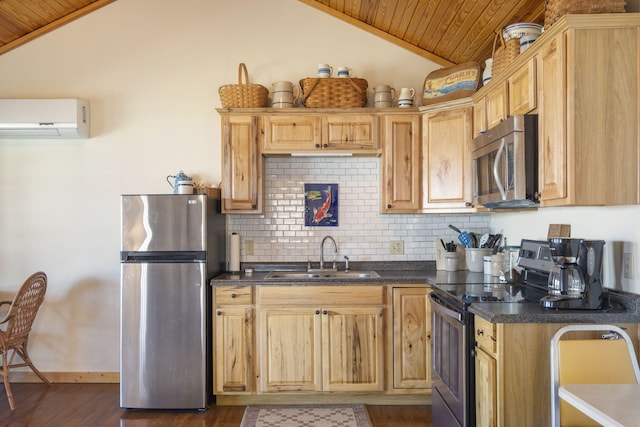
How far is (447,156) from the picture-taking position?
335cm

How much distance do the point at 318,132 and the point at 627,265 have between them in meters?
2.15

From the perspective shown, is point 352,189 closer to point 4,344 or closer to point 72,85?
point 72,85

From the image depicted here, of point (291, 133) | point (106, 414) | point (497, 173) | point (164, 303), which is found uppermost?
point (291, 133)

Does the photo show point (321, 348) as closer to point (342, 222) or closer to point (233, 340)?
point (233, 340)

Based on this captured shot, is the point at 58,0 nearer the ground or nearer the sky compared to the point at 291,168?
nearer the sky

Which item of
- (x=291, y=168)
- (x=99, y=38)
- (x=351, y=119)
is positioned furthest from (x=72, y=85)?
(x=351, y=119)

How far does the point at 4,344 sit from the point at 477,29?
3989mm

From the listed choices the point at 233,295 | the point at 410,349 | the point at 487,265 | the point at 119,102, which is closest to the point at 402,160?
the point at 487,265

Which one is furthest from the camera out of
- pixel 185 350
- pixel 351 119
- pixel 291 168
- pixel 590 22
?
pixel 291 168

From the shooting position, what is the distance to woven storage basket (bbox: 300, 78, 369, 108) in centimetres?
346

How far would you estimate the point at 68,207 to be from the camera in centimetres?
380

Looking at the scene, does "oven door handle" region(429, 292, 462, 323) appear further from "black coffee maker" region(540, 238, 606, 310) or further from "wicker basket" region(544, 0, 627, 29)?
"wicker basket" region(544, 0, 627, 29)

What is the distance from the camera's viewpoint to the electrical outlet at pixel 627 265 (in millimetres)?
2037

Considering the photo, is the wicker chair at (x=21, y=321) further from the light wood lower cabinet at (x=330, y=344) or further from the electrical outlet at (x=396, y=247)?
the electrical outlet at (x=396, y=247)
